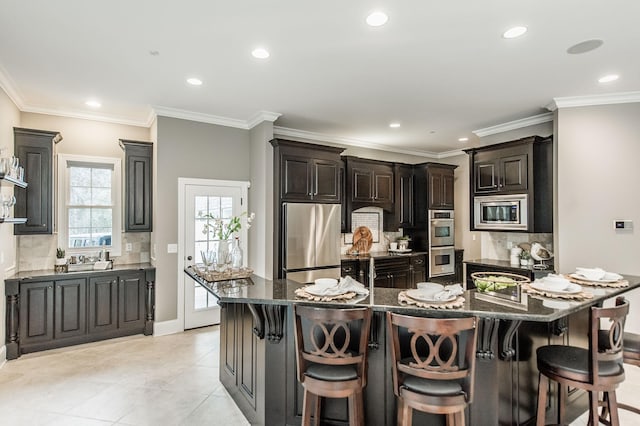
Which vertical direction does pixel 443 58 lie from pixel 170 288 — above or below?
above

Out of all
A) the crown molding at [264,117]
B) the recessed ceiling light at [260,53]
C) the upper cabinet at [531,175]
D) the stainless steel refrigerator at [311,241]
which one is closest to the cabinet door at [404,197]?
the stainless steel refrigerator at [311,241]

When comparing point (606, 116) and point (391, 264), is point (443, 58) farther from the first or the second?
point (391, 264)

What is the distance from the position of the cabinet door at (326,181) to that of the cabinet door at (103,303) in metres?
2.87

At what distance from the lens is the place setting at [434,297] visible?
6.91 feet

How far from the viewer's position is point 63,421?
267 cm

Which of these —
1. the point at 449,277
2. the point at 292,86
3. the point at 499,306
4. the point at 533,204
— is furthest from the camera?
the point at 449,277

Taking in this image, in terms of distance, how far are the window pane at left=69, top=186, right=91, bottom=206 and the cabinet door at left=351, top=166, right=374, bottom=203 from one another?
3891 mm

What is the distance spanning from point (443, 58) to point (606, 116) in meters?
2.44

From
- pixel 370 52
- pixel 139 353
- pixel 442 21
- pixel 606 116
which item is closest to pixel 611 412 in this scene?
pixel 442 21

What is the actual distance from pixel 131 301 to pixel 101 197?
5.06 feet

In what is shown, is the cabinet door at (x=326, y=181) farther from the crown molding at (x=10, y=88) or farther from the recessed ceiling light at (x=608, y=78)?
the crown molding at (x=10, y=88)

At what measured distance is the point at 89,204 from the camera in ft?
15.8

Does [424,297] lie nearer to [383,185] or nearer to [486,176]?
[486,176]

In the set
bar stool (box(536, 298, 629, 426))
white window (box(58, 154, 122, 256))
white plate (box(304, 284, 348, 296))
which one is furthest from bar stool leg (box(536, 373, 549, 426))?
white window (box(58, 154, 122, 256))
